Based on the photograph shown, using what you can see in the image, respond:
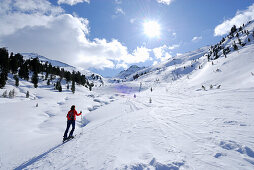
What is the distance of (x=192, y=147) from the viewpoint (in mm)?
4551

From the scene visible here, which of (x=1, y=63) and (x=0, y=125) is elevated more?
(x=1, y=63)

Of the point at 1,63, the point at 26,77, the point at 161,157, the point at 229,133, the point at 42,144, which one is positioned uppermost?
the point at 1,63

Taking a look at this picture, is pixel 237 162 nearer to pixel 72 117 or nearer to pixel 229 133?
pixel 229 133

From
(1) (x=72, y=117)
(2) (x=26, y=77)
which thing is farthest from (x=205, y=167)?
(2) (x=26, y=77)

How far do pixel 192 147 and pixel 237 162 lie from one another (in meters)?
1.27

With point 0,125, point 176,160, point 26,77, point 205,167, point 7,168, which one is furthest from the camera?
point 26,77

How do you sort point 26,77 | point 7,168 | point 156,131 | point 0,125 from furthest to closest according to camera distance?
point 26,77
point 0,125
point 156,131
point 7,168

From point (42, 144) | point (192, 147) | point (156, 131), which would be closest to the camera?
point (192, 147)

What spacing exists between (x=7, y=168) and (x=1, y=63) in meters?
67.1

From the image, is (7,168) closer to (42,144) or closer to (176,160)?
(42,144)

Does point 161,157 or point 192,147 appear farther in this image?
point 192,147

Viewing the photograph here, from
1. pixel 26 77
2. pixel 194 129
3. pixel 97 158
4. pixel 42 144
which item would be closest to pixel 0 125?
pixel 42 144

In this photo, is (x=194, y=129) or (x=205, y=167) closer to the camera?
(x=205, y=167)

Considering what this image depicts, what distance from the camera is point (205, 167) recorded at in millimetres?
3438
